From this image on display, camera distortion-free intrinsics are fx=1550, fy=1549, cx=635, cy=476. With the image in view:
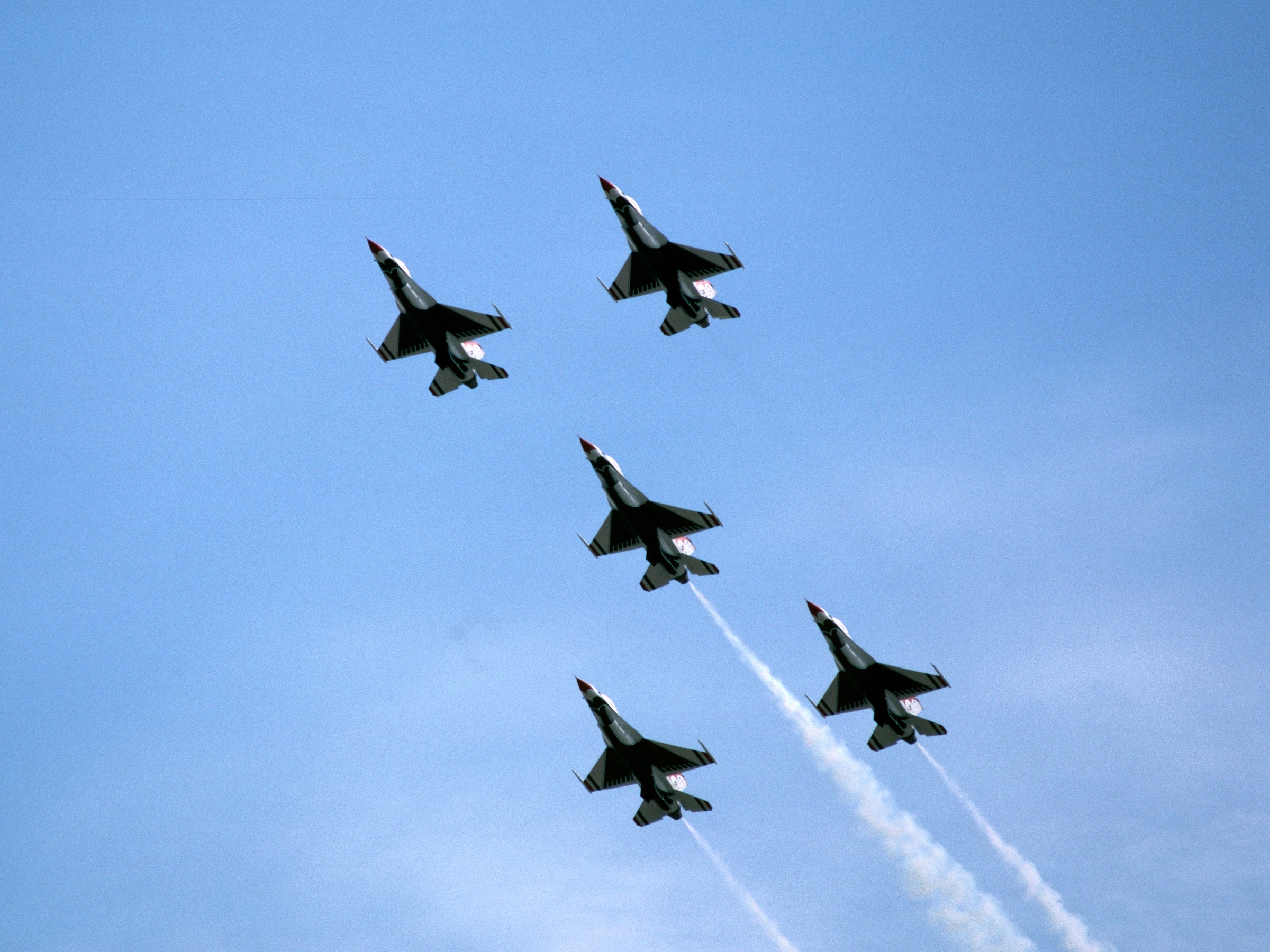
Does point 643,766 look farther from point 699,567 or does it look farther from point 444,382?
point 444,382

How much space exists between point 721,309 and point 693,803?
34.0 meters

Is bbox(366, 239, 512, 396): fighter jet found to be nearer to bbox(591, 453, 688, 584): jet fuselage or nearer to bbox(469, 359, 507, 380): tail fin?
bbox(469, 359, 507, 380): tail fin

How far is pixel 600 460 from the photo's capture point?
102312 mm

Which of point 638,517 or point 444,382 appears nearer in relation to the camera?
point 638,517

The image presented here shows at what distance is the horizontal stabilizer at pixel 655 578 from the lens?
10638cm

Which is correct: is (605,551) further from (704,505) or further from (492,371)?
(492,371)

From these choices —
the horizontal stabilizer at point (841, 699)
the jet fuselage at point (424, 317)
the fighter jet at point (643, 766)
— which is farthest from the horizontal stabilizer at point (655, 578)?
the jet fuselage at point (424, 317)

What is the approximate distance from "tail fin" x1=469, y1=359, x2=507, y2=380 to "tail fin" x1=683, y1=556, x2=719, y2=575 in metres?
18.0

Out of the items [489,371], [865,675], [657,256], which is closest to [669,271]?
[657,256]

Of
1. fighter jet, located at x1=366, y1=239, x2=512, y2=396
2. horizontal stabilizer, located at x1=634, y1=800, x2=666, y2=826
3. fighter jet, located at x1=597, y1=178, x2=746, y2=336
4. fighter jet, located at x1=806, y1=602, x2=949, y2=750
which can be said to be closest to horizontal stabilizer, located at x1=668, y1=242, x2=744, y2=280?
fighter jet, located at x1=597, y1=178, x2=746, y2=336

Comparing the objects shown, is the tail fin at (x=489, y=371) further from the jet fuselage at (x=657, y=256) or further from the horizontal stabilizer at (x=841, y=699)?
the horizontal stabilizer at (x=841, y=699)

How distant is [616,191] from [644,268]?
6103 mm

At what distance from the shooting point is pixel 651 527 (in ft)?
345

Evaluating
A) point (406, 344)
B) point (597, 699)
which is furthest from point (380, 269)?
point (597, 699)
